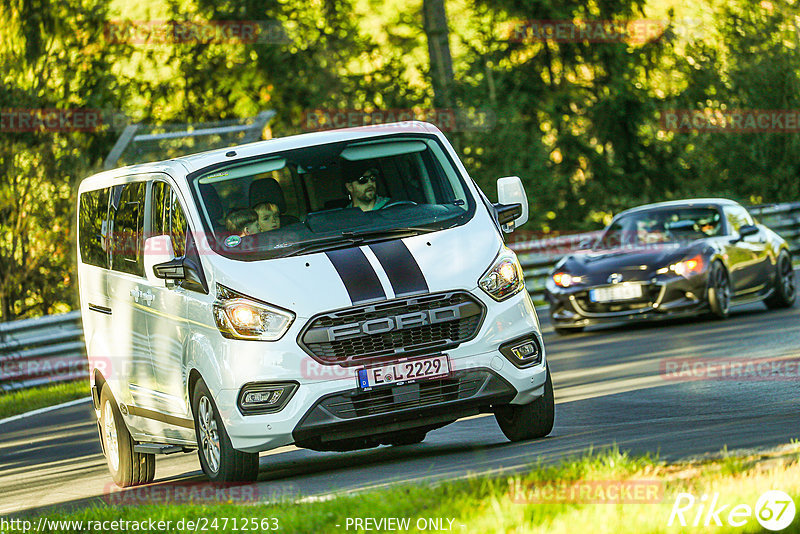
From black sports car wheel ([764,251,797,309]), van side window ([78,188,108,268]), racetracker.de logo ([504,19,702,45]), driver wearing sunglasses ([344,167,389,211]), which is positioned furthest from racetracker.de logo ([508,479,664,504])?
racetracker.de logo ([504,19,702,45])

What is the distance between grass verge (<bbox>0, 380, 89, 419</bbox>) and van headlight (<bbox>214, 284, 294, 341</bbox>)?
8.57 metres

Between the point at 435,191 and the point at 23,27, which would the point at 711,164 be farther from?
the point at 435,191

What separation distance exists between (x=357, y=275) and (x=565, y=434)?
1830mm

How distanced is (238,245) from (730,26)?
29174mm

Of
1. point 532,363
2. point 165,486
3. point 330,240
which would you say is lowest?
Result: point 165,486

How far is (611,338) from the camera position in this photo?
Result: 54.6ft

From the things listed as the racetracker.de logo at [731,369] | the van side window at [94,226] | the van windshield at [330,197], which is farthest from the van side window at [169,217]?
the racetracker.de logo at [731,369]

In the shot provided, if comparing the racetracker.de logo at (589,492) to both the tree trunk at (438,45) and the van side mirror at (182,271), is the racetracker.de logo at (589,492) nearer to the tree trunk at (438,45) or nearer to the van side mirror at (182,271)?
the van side mirror at (182,271)

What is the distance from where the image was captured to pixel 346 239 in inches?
356

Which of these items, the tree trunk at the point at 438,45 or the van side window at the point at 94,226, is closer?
the van side window at the point at 94,226

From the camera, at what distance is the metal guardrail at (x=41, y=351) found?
65.1 feet

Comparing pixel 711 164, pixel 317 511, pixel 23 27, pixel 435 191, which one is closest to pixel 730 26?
pixel 711 164

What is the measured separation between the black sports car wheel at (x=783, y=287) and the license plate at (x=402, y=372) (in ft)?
35.1

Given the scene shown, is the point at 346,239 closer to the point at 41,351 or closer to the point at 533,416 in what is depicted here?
the point at 533,416
